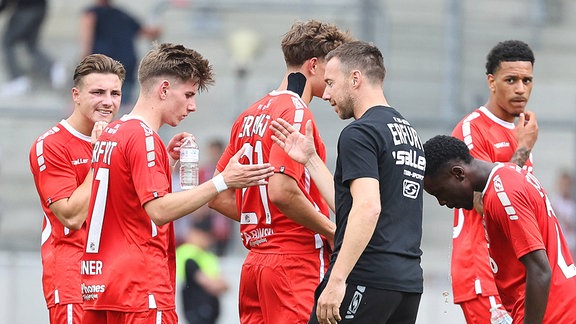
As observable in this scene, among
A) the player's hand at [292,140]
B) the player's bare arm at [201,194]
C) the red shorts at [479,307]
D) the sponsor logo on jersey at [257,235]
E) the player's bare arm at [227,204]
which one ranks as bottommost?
the red shorts at [479,307]

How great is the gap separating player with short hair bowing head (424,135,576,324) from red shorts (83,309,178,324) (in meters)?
1.85

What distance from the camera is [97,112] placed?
8.35m

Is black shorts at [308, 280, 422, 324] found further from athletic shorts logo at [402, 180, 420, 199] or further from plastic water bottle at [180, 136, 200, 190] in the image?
plastic water bottle at [180, 136, 200, 190]

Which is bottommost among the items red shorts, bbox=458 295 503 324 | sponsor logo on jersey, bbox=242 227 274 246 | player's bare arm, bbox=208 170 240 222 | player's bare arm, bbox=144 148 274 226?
red shorts, bbox=458 295 503 324

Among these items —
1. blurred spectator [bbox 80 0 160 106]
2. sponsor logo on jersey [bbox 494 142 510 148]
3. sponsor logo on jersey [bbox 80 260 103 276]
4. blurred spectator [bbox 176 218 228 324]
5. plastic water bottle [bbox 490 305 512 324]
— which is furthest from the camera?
blurred spectator [bbox 80 0 160 106]

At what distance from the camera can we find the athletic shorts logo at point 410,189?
21.6ft

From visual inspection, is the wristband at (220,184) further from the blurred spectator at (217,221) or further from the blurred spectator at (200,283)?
the blurred spectator at (217,221)

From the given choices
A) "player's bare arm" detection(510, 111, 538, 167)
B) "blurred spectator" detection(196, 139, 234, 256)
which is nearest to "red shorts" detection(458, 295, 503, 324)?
"player's bare arm" detection(510, 111, 538, 167)

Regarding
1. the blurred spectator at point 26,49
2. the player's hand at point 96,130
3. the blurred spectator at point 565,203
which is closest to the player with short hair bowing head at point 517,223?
the player's hand at point 96,130

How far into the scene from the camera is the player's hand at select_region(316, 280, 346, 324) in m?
6.29

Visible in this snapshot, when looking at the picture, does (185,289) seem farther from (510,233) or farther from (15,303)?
(510,233)

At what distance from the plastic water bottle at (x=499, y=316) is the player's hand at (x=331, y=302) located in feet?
5.05

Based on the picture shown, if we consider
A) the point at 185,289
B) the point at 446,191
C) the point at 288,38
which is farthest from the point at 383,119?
the point at 185,289

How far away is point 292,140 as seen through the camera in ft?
23.4
